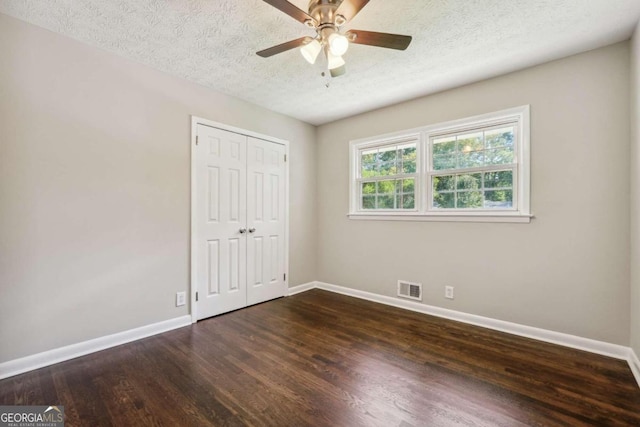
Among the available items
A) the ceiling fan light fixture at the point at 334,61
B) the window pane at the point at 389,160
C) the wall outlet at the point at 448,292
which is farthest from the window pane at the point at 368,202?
the ceiling fan light fixture at the point at 334,61

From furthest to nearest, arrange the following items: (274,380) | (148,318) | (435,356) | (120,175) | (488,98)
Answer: (488,98)
(148,318)
(120,175)
(435,356)
(274,380)

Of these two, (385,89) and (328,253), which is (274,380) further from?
(385,89)

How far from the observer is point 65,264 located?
2221 millimetres

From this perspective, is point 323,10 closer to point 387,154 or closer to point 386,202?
point 387,154

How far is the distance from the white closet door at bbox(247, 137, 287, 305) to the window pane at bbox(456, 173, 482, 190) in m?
2.22

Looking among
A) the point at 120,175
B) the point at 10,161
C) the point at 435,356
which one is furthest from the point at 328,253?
the point at 10,161

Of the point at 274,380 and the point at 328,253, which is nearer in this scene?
the point at 274,380

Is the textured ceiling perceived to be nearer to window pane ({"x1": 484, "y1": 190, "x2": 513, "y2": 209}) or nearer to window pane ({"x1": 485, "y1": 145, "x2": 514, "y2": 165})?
window pane ({"x1": 485, "y1": 145, "x2": 514, "y2": 165})

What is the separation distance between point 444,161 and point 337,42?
6.85 feet

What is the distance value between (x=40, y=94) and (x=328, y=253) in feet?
11.3

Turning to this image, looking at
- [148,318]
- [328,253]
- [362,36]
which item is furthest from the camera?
[328,253]

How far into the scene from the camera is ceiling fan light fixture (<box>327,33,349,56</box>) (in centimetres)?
165

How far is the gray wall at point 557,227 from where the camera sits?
7.48 feet

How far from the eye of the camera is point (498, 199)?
2859 mm
